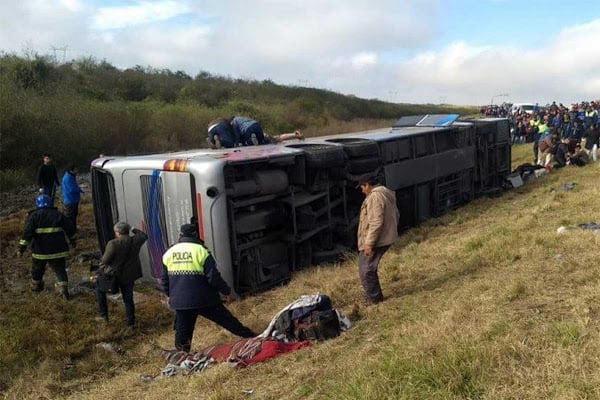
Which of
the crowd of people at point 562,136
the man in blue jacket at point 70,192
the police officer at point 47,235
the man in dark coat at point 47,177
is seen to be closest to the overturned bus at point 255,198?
the police officer at point 47,235

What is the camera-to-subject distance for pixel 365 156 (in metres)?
8.55

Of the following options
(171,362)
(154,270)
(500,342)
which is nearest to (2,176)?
(154,270)

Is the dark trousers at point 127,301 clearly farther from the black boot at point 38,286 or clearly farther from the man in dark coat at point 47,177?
the man in dark coat at point 47,177

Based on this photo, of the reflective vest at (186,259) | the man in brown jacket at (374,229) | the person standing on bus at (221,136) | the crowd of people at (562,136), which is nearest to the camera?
the reflective vest at (186,259)

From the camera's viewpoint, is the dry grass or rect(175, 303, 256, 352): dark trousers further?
rect(175, 303, 256, 352): dark trousers

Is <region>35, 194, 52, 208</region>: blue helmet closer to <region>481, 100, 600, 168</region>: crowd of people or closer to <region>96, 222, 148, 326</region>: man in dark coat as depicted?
<region>96, 222, 148, 326</region>: man in dark coat

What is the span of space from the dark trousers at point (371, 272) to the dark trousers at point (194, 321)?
4.30 ft

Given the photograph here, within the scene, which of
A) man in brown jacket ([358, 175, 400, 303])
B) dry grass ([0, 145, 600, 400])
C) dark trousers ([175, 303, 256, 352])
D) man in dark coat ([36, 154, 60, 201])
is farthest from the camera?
man in dark coat ([36, 154, 60, 201])

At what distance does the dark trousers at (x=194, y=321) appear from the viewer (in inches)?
203

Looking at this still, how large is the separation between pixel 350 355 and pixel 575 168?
13149mm

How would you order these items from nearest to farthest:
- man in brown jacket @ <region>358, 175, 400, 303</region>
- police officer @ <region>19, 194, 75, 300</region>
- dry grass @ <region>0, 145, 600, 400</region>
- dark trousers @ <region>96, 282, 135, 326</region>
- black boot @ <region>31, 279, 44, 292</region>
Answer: dry grass @ <region>0, 145, 600, 400</region>
man in brown jacket @ <region>358, 175, 400, 303</region>
dark trousers @ <region>96, 282, 135, 326</region>
police officer @ <region>19, 194, 75, 300</region>
black boot @ <region>31, 279, 44, 292</region>

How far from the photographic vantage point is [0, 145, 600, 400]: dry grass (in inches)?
128

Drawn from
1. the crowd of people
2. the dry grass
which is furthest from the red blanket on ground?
the crowd of people

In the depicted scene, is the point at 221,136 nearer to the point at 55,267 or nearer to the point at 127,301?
the point at 55,267
